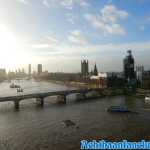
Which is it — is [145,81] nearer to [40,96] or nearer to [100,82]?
[100,82]

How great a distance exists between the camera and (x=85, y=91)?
10625cm

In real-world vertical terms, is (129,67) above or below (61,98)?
above

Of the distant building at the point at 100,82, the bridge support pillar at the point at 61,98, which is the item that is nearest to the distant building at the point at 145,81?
the distant building at the point at 100,82

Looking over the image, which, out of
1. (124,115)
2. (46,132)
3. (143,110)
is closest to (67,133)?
(46,132)

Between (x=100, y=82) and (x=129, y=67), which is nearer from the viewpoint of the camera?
(x=100, y=82)

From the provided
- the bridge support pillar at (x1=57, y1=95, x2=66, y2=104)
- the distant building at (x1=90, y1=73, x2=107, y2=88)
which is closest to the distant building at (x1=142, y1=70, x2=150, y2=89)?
the distant building at (x1=90, y1=73, x2=107, y2=88)

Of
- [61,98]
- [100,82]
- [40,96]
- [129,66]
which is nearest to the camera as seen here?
[40,96]

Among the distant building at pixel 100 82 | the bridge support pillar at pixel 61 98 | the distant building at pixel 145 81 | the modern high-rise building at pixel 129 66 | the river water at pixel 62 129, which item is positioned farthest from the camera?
the modern high-rise building at pixel 129 66

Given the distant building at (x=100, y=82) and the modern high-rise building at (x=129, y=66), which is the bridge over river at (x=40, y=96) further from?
the modern high-rise building at (x=129, y=66)

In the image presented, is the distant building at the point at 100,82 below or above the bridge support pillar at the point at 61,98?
above

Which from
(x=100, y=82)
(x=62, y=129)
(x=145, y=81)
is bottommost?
(x=62, y=129)

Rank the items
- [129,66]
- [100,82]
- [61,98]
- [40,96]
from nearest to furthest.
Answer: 1. [40,96]
2. [61,98]
3. [100,82]
4. [129,66]

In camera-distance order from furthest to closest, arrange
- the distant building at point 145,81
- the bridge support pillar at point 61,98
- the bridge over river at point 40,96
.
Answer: the distant building at point 145,81, the bridge support pillar at point 61,98, the bridge over river at point 40,96

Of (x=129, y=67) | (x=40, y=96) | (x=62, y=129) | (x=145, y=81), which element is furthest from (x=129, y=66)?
(x=62, y=129)
